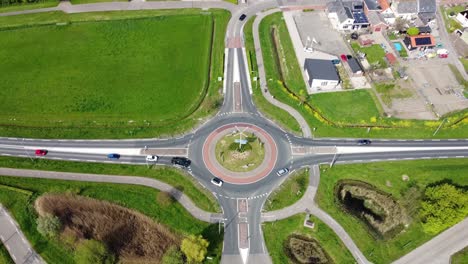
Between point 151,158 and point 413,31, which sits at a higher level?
point 413,31

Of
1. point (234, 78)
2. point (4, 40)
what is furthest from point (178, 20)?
point (4, 40)

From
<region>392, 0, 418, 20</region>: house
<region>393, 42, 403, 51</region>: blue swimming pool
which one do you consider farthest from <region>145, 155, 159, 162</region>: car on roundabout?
<region>392, 0, 418, 20</region>: house

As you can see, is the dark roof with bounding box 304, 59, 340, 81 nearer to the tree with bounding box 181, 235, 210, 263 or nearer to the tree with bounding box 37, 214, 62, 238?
the tree with bounding box 181, 235, 210, 263

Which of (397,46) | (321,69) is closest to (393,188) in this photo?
(321,69)

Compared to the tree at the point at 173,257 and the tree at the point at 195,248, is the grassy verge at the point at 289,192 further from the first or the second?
the tree at the point at 173,257

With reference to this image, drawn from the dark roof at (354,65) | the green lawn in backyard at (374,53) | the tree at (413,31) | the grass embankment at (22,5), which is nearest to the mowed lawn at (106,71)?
the grass embankment at (22,5)

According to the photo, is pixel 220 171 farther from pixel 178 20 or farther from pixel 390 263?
pixel 178 20

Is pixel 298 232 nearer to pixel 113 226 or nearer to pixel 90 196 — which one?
pixel 113 226
